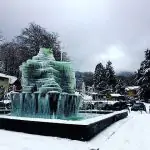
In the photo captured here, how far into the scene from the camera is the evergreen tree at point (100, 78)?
99.0 metres

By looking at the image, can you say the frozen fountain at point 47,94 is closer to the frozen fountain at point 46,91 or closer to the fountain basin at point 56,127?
the frozen fountain at point 46,91

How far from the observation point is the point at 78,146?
9734 mm

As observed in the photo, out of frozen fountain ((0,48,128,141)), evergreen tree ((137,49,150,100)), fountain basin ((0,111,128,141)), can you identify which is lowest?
fountain basin ((0,111,128,141))

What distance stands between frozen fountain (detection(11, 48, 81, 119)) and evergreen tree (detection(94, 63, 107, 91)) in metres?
77.7

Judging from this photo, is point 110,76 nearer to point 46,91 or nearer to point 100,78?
point 100,78

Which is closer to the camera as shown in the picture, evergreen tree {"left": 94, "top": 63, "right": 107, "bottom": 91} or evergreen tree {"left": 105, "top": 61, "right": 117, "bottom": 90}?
evergreen tree {"left": 94, "top": 63, "right": 107, "bottom": 91}

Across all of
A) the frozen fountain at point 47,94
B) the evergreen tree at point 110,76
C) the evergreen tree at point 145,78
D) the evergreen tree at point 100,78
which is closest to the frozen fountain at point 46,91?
the frozen fountain at point 47,94

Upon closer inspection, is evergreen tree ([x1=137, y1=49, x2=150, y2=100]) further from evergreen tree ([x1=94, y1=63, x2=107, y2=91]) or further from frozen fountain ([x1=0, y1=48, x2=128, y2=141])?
frozen fountain ([x1=0, y1=48, x2=128, y2=141])

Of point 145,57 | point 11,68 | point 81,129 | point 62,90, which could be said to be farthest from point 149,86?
point 81,129

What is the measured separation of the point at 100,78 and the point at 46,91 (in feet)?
273

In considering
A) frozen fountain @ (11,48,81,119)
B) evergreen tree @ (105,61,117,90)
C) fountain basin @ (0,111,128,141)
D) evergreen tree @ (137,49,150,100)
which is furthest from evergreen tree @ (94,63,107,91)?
fountain basin @ (0,111,128,141)

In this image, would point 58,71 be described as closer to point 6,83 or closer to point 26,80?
point 26,80

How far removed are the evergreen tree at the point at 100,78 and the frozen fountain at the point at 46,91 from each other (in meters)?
77.7

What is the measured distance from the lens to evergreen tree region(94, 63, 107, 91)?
9900 cm
